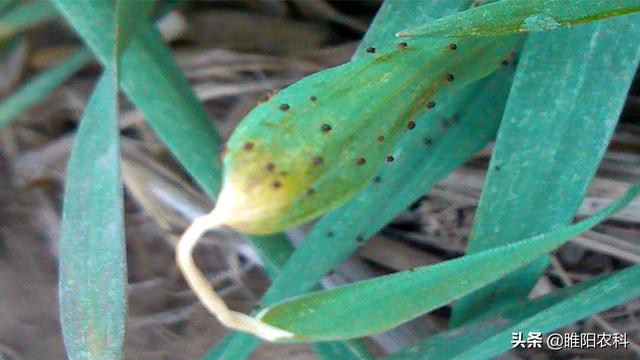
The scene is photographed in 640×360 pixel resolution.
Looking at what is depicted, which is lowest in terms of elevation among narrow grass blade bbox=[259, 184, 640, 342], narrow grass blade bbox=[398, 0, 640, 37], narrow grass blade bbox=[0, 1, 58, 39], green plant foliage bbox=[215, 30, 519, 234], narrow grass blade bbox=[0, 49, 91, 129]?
narrow grass blade bbox=[0, 49, 91, 129]

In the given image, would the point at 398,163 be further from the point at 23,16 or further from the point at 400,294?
the point at 23,16

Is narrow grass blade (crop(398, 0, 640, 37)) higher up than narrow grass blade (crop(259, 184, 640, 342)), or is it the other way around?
narrow grass blade (crop(398, 0, 640, 37))

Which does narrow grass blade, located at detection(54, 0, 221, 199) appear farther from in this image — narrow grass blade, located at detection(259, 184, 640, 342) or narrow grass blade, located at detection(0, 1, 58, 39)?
narrow grass blade, located at detection(0, 1, 58, 39)

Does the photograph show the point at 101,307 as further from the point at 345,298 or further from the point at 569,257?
the point at 569,257

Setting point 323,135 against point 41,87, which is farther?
point 41,87

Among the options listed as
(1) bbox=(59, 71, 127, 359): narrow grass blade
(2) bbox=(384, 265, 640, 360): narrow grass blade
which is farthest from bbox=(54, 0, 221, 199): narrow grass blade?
(2) bbox=(384, 265, 640, 360): narrow grass blade

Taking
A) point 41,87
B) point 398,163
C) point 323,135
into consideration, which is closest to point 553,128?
point 398,163
